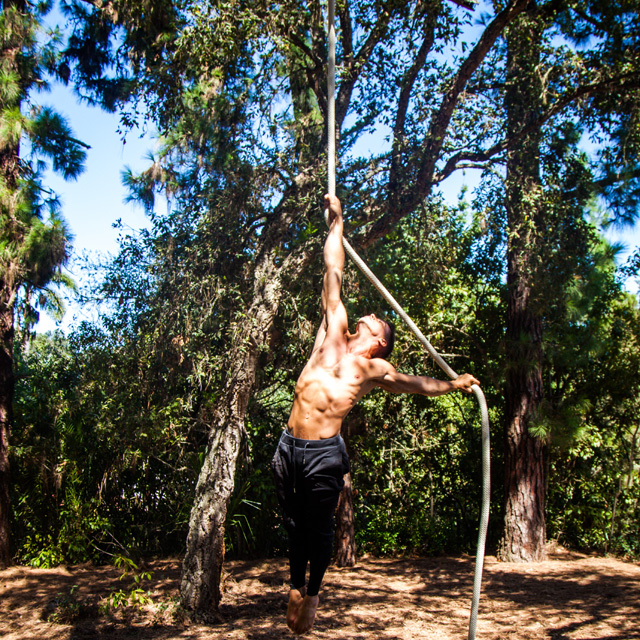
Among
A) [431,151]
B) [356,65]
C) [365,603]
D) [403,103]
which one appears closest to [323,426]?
[365,603]

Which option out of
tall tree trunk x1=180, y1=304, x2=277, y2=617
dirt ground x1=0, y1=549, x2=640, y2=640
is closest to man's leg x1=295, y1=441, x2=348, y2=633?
dirt ground x1=0, y1=549, x2=640, y2=640

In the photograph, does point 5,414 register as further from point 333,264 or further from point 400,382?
point 400,382

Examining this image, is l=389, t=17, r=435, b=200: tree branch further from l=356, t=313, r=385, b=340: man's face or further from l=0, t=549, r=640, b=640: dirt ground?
l=0, t=549, r=640, b=640: dirt ground

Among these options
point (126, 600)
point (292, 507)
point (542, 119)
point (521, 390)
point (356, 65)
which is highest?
point (356, 65)

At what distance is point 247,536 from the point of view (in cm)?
702

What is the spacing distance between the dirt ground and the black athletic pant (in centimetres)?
226

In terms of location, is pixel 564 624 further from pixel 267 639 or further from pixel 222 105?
pixel 222 105

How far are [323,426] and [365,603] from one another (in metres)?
3.45

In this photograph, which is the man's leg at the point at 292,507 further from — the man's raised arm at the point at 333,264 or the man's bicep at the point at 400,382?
the man's raised arm at the point at 333,264

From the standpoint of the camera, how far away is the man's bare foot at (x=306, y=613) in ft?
9.13

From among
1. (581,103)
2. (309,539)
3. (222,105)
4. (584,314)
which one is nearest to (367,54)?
(222,105)

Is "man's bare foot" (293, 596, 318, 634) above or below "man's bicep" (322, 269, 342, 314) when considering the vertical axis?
below

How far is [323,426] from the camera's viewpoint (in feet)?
9.09

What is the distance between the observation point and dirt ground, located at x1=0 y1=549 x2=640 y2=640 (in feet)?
15.6
